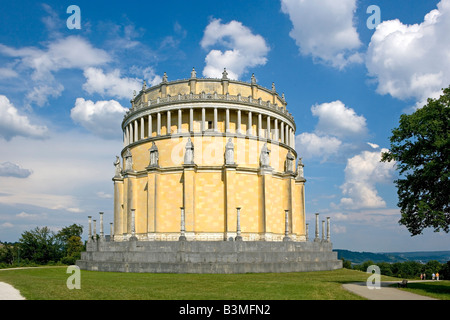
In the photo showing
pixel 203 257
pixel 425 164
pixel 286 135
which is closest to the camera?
pixel 425 164

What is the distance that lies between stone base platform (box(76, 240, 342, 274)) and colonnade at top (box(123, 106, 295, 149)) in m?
14.2

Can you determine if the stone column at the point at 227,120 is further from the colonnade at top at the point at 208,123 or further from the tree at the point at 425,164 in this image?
the tree at the point at 425,164

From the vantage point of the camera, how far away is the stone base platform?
1319 inches

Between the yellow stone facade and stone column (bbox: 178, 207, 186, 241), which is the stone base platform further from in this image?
the yellow stone facade

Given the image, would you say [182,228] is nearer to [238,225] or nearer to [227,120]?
[238,225]

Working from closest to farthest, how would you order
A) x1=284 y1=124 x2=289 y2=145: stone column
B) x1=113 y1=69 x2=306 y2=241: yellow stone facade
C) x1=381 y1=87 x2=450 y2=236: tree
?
x1=381 y1=87 x2=450 y2=236: tree, x1=113 y1=69 x2=306 y2=241: yellow stone facade, x1=284 y1=124 x2=289 y2=145: stone column

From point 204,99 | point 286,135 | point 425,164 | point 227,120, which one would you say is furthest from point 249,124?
point 425,164

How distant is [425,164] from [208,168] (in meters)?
24.8

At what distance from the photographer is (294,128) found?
57000 mm

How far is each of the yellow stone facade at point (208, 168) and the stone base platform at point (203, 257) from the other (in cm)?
331

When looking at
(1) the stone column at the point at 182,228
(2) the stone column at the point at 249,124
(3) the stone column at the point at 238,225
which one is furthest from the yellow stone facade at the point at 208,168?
(3) the stone column at the point at 238,225

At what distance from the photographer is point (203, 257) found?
34156 millimetres

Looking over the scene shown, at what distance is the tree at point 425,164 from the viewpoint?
2134 centimetres

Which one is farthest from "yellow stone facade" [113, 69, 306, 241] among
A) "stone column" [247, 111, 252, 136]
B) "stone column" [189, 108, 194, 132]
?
"stone column" [189, 108, 194, 132]
